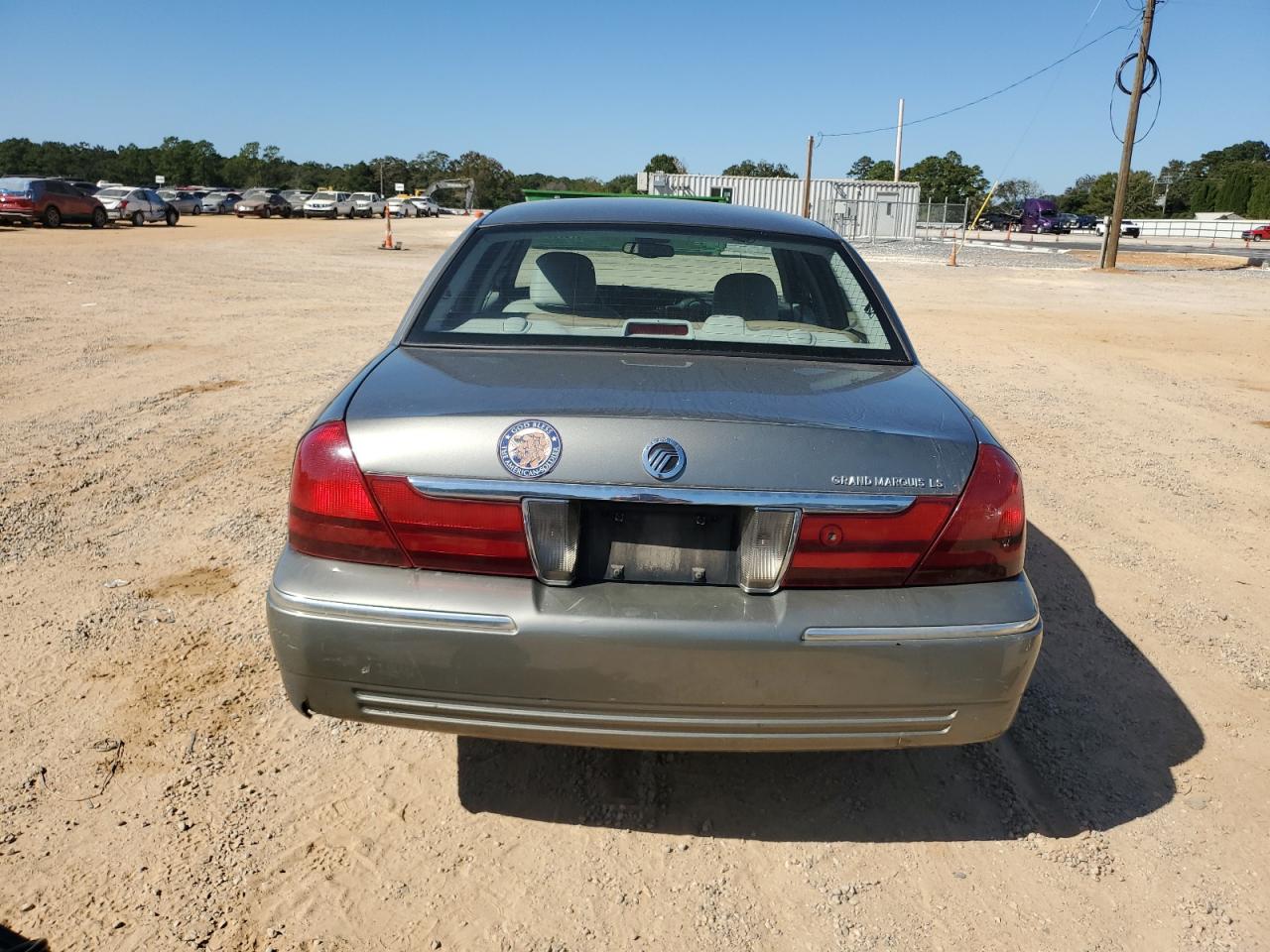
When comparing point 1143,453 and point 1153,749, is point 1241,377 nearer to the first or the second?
point 1143,453

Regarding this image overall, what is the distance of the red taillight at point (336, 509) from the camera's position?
232cm

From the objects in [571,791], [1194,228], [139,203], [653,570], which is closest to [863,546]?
[653,570]

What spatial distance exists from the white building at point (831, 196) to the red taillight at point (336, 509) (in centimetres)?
4352

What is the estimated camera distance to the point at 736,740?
2.32 meters

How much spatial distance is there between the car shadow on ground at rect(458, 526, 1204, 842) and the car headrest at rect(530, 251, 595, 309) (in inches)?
59.8

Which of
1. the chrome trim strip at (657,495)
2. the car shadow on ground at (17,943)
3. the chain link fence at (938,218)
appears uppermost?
the chain link fence at (938,218)

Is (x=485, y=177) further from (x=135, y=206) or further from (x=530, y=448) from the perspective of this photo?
(x=530, y=448)

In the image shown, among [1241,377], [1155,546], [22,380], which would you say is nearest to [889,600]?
[1155,546]

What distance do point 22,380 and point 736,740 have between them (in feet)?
25.2

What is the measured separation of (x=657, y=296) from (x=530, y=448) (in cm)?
150

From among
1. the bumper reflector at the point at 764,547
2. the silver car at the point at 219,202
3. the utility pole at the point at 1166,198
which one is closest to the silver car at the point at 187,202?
the silver car at the point at 219,202

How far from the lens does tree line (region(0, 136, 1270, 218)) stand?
306ft

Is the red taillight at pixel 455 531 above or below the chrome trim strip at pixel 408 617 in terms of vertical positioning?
above

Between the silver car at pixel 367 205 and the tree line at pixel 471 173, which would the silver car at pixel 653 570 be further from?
the tree line at pixel 471 173
